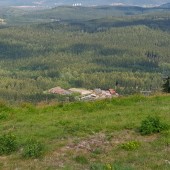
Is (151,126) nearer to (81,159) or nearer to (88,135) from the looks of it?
(88,135)

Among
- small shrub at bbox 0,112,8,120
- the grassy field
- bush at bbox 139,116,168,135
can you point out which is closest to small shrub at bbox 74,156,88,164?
the grassy field

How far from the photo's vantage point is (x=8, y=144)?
13766 millimetres

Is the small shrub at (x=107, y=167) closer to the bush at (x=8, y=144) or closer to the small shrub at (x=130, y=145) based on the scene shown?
the small shrub at (x=130, y=145)

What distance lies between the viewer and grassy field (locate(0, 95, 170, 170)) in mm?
12586

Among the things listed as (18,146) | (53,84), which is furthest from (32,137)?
(53,84)

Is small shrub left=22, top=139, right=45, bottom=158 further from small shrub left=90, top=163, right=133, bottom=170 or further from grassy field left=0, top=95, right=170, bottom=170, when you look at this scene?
small shrub left=90, top=163, right=133, bottom=170

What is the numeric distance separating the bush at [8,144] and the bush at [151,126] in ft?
14.4

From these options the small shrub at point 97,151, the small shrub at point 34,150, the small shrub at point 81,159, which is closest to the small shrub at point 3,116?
the small shrub at point 34,150

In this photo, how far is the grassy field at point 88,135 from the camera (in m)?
12.6

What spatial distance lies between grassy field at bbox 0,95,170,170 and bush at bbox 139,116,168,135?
0.18m

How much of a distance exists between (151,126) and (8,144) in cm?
488

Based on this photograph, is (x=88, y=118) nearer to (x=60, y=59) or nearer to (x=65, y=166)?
(x=65, y=166)

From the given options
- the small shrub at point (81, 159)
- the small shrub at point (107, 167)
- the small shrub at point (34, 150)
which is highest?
the small shrub at point (107, 167)

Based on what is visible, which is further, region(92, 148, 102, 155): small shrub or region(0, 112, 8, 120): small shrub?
region(0, 112, 8, 120): small shrub
